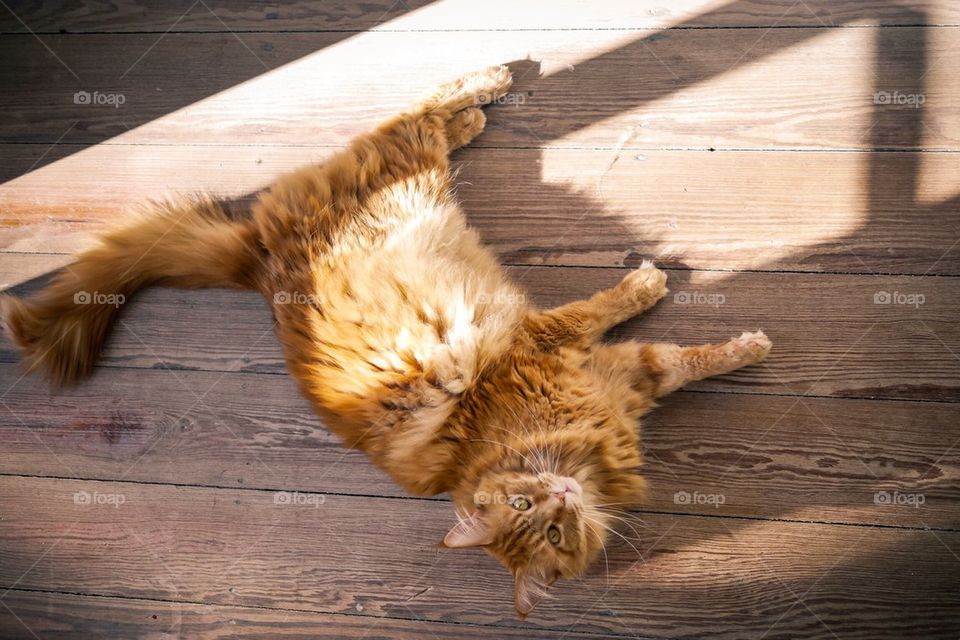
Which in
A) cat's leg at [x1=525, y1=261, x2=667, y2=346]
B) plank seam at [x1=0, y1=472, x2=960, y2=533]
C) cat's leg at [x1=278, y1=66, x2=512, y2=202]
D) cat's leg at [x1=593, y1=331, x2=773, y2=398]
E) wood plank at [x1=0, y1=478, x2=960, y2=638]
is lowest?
wood plank at [x1=0, y1=478, x2=960, y2=638]

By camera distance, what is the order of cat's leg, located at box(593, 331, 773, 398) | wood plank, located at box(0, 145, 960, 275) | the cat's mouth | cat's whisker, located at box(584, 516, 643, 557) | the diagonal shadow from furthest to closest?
the diagonal shadow < wood plank, located at box(0, 145, 960, 275) < cat's leg, located at box(593, 331, 773, 398) < cat's whisker, located at box(584, 516, 643, 557) < the cat's mouth

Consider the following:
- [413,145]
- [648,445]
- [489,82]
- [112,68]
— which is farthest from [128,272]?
[648,445]

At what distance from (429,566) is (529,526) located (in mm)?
556

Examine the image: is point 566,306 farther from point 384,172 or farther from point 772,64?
point 772,64

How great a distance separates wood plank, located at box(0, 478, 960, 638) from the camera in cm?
170

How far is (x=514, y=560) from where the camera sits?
4.82 feet

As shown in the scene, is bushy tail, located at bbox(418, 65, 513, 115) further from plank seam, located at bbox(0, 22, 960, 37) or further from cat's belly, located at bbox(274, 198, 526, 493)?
cat's belly, located at bbox(274, 198, 526, 493)

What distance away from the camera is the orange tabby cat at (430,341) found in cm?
145

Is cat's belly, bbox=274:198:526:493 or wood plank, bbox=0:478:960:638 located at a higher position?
cat's belly, bbox=274:198:526:493

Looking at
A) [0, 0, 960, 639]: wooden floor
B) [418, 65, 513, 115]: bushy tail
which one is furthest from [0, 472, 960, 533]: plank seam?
[418, 65, 513, 115]: bushy tail

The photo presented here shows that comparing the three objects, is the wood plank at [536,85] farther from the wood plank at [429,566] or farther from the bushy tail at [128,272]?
the wood plank at [429,566]

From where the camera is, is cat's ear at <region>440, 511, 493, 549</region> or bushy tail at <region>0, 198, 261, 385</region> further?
bushy tail at <region>0, 198, 261, 385</region>

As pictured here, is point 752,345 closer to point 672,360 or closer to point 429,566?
point 672,360

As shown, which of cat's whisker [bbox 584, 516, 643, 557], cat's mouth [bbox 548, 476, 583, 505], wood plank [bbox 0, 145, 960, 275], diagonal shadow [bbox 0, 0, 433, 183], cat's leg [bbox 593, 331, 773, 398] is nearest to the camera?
cat's mouth [bbox 548, 476, 583, 505]
